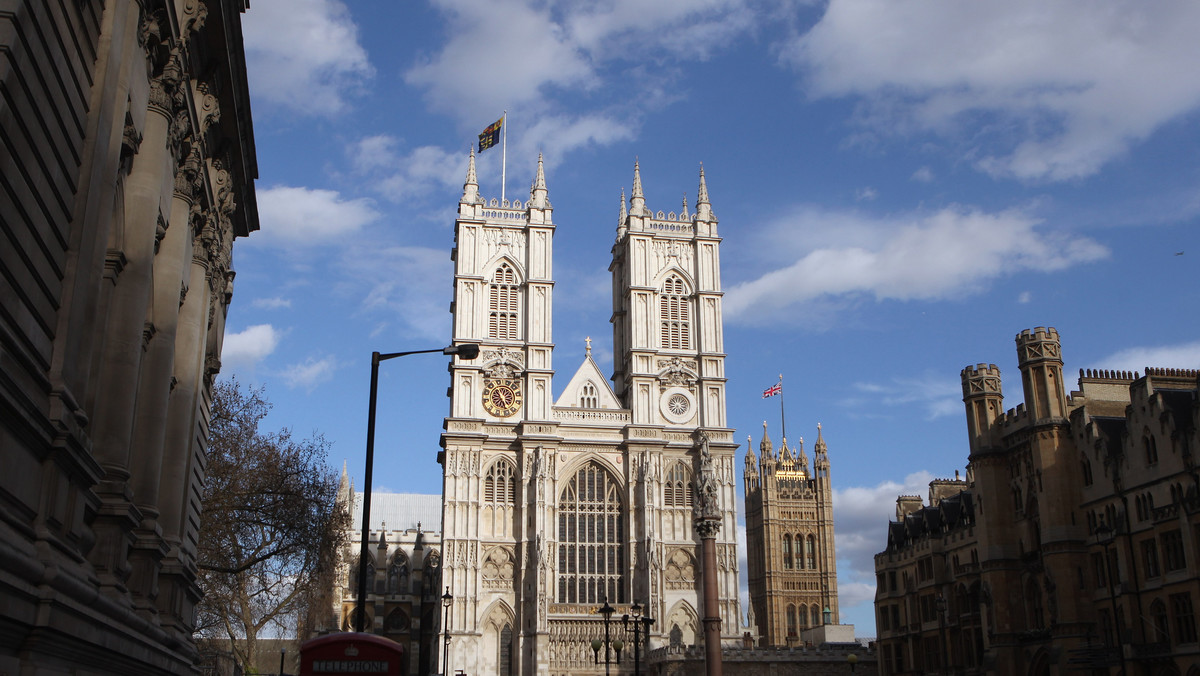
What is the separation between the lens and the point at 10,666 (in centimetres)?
917

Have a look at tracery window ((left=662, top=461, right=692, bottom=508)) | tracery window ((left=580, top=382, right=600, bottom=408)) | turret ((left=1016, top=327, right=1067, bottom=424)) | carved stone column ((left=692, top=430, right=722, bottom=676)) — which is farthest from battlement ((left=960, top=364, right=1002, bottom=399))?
tracery window ((left=580, top=382, right=600, bottom=408))

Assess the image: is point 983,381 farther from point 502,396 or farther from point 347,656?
point 347,656

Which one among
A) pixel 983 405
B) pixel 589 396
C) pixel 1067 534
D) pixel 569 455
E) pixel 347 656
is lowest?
pixel 347 656

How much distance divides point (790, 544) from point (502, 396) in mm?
64962

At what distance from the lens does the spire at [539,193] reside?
254 feet

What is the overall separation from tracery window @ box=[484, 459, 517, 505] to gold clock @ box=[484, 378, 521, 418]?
11.2 feet

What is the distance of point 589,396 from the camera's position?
74.6 m

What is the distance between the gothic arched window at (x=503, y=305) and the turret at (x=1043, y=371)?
120ft

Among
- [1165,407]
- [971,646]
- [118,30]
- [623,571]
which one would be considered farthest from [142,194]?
[623,571]

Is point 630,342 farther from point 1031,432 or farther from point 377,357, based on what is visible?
point 377,357

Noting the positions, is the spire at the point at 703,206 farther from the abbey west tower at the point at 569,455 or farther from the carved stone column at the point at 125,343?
the carved stone column at the point at 125,343

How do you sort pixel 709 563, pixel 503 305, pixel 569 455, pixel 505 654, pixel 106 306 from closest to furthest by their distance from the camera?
pixel 106 306
pixel 709 563
pixel 505 654
pixel 569 455
pixel 503 305

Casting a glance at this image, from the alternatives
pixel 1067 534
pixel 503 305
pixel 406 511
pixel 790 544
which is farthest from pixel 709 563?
pixel 790 544

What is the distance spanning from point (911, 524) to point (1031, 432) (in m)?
16.6
